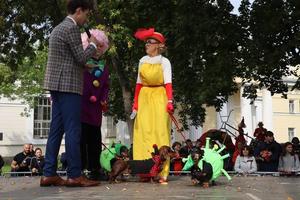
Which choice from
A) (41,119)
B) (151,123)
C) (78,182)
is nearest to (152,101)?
(151,123)

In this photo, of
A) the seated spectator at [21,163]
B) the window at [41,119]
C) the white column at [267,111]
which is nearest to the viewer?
the seated spectator at [21,163]

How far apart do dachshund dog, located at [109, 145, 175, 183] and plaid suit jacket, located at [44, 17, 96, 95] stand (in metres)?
1.40

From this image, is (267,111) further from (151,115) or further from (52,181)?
(52,181)

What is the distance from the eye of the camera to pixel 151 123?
7309mm

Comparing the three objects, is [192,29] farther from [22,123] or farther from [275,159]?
[22,123]

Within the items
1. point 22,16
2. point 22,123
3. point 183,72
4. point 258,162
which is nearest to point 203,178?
point 258,162

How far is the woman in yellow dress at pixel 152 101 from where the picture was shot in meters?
7.25

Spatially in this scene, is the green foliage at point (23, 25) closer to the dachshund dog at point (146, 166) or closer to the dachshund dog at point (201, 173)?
the dachshund dog at point (146, 166)

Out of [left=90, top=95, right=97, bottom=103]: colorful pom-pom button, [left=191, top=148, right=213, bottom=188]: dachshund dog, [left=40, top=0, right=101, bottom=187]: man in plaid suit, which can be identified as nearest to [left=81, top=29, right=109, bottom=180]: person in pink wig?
[left=90, top=95, right=97, bottom=103]: colorful pom-pom button

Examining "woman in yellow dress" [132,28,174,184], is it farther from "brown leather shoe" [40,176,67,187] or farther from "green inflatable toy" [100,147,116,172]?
"brown leather shoe" [40,176,67,187]

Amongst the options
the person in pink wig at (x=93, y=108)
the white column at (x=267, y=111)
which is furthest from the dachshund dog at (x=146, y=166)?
the white column at (x=267, y=111)

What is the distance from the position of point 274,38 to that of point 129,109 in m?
5.20

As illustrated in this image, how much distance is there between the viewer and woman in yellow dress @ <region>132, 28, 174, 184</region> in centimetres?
725

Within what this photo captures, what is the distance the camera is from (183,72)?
16.8 meters
